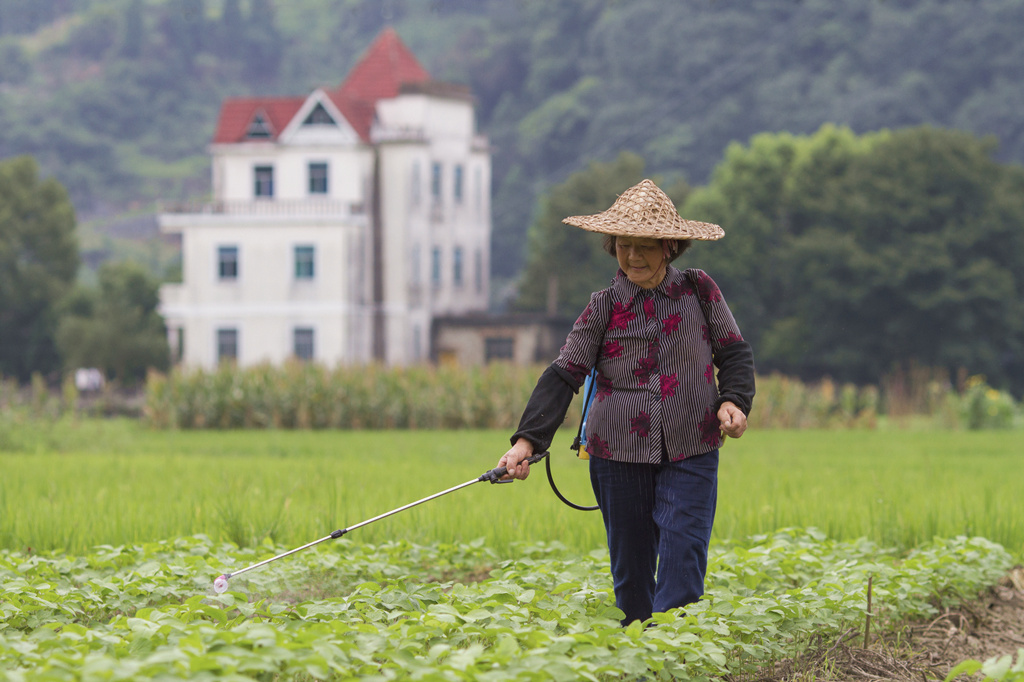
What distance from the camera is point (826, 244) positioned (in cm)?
4559

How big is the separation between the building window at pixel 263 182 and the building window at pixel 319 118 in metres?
2.34

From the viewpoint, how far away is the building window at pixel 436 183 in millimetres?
48312

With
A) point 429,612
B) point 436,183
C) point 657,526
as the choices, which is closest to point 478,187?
point 436,183

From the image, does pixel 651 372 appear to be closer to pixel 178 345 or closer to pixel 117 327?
pixel 178 345

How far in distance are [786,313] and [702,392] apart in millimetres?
→ 44996

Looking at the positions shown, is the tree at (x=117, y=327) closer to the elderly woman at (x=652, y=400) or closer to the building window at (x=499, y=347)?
the building window at (x=499, y=347)

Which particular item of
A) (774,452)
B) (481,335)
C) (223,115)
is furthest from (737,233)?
(774,452)

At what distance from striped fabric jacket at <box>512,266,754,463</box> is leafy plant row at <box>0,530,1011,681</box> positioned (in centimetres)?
69

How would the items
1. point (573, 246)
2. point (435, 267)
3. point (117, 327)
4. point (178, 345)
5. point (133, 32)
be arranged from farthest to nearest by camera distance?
1. point (133, 32)
2. point (117, 327)
3. point (573, 246)
4. point (435, 267)
5. point (178, 345)

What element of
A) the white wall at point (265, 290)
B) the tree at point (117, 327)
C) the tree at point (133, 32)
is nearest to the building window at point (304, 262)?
the white wall at point (265, 290)

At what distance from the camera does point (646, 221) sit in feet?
16.7

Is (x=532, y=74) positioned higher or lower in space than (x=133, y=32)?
lower

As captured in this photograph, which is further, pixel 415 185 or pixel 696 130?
pixel 696 130

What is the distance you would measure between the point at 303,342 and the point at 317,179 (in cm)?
622
